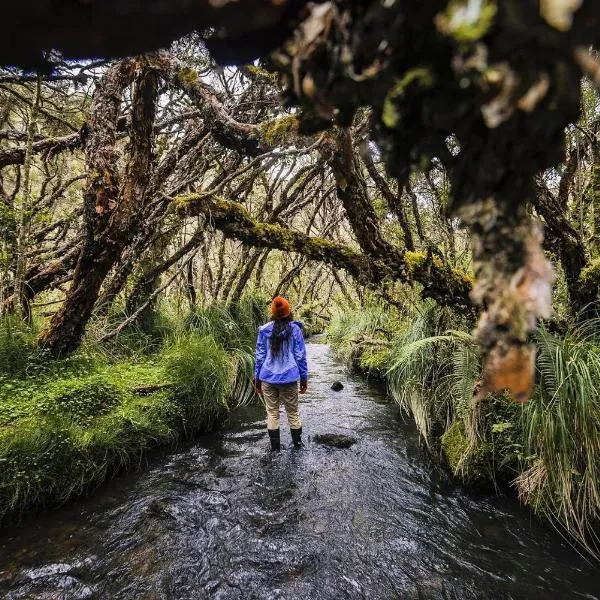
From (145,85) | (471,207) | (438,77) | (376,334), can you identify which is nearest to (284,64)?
(438,77)

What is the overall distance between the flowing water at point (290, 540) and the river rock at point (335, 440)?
17.5 inches

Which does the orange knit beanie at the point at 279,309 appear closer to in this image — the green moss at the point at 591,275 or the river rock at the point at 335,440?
the river rock at the point at 335,440

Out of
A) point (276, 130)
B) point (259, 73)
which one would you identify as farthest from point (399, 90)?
point (259, 73)

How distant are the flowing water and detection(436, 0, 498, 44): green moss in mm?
3566

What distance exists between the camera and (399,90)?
0.66 m

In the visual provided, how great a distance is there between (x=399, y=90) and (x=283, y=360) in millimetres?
5318

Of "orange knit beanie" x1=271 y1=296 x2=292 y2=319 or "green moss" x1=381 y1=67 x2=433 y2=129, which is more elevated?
"green moss" x1=381 y1=67 x2=433 y2=129

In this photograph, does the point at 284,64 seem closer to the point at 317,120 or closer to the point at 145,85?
the point at 317,120

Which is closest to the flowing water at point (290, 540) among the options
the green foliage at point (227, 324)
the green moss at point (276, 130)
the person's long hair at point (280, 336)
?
the person's long hair at point (280, 336)

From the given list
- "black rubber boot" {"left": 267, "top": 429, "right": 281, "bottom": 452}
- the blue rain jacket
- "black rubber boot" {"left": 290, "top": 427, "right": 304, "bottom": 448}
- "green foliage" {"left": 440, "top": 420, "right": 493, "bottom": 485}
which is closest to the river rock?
"black rubber boot" {"left": 290, "top": 427, "right": 304, "bottom": 448}

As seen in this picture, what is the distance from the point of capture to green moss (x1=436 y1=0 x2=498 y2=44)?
50cm

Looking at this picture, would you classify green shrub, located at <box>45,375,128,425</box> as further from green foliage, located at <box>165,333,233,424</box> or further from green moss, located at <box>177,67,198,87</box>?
green moss, located at <box>177,67,198,87</box>

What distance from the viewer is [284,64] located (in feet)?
2.33

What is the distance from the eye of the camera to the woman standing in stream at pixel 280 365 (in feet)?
18.7
